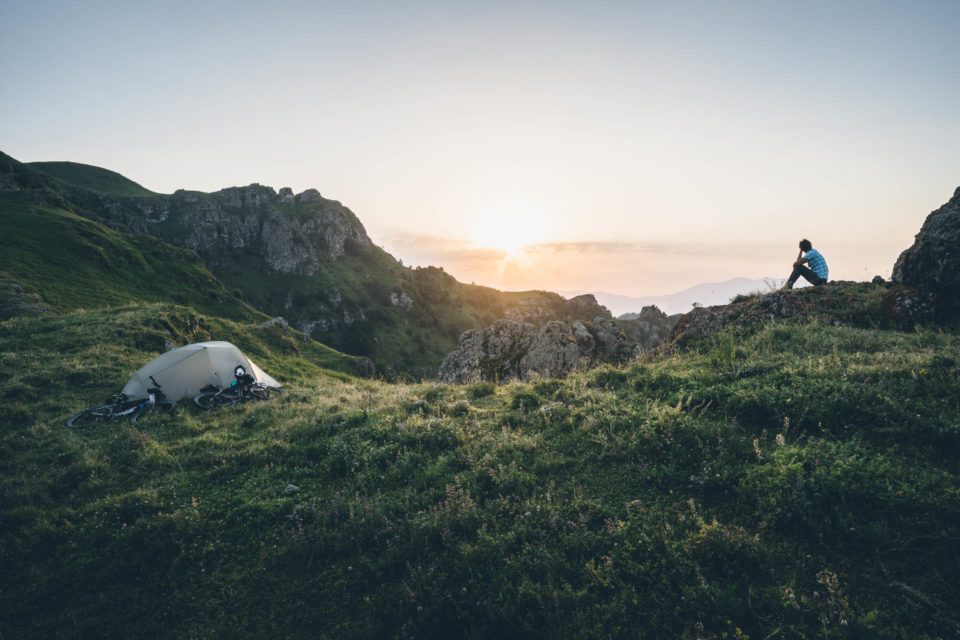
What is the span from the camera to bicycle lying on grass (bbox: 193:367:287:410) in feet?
50.7

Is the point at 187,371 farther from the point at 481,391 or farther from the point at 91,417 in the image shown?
the point at 481,391

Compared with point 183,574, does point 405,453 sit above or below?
above

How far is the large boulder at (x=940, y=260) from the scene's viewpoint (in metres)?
11.0

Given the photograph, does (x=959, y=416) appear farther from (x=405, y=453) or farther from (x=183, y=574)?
(x=183, y=574)

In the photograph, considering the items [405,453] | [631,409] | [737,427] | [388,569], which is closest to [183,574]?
[388,569]

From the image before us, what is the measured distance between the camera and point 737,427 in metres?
7.38

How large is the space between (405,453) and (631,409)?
548cm

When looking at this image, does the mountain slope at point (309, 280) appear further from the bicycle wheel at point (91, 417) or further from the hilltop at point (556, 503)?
the hilltop at point (556, 503)

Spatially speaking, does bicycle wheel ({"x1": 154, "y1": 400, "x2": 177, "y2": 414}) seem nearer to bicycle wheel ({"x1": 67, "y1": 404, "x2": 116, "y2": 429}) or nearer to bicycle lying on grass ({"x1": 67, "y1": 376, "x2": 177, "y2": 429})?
bicycle lying on grass ({"x1": 67, "y1": 376, "x2": 177, "y2": 429})

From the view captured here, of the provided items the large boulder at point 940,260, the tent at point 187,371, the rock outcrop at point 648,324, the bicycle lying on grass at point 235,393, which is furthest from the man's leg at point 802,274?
the rock outcrop at point 648,324

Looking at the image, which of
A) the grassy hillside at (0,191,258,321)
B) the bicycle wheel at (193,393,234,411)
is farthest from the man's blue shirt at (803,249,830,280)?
the grassy hillside at (0,191,258,321)

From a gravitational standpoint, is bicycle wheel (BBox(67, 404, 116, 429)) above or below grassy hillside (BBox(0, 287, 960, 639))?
below

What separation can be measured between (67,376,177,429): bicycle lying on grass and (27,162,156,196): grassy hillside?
205548 mm

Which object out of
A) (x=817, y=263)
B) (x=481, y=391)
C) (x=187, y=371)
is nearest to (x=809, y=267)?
(x=817, y=263)
